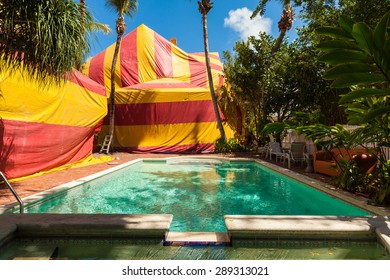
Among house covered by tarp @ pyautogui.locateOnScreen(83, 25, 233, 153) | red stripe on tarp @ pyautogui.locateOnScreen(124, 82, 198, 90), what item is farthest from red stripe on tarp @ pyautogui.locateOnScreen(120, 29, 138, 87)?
house covered by tarp @ pyautogui.locateOnScreen(83, 25, 233, 153)

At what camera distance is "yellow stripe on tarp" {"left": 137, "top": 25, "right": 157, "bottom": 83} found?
22.0 metres

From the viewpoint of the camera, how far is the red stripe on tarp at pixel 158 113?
61.8ft

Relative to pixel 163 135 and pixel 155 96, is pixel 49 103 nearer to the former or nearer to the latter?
pixel 155 96

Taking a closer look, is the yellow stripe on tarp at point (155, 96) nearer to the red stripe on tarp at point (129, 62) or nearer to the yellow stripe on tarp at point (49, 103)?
the red stripe on tarp at point (129, 62)

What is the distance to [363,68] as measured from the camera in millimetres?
2264

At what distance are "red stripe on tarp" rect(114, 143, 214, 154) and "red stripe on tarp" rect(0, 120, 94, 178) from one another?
714 centimetres

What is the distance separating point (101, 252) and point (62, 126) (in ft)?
25.7

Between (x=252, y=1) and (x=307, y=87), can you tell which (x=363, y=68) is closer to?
(x=307, y=87)

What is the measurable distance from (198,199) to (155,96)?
13408mm

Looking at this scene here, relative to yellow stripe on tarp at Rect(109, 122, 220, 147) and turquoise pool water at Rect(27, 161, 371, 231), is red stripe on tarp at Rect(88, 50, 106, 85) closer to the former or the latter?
yellow stripe on tarp at Rect(109, 122, 220, 147)

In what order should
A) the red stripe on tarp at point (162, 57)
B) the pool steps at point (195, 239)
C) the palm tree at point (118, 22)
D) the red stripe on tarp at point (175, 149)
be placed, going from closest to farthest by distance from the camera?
the pool steps at point (195, 239), the palm tree at point (118, 22), the red stripe on tarp at point (175, 149), the red stripe on tarp at point (162, 57)

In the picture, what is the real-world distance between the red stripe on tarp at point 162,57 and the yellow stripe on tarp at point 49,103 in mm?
10527

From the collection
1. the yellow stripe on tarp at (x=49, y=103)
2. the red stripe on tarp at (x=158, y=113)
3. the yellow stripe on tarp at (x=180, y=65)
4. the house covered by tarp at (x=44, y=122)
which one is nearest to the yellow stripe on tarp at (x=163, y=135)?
the red stripe on tarp at (x=158, y=113)

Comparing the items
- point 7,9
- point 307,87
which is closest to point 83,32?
point 7,9
